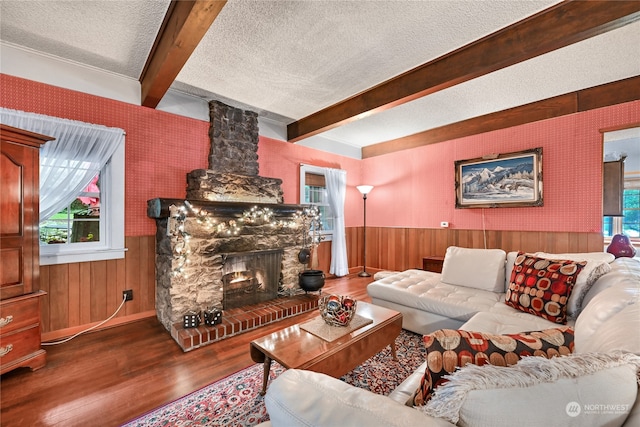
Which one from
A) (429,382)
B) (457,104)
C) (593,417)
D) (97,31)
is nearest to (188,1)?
(97,31)

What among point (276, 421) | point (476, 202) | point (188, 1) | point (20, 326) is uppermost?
point (188, 1)

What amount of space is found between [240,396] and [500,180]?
13.4 ft

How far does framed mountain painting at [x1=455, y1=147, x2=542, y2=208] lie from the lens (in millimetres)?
3549

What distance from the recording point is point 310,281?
3.46 meters

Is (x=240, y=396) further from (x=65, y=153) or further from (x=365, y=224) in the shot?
(x=365, y=224)

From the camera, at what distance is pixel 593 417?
2.07 ft

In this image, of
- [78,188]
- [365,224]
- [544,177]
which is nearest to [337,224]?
[365,224]

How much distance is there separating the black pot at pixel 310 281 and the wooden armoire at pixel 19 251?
94.5 inches

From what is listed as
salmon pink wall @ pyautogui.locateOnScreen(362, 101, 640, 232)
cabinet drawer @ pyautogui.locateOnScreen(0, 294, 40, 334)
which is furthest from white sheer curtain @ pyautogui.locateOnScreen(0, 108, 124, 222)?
salmon pink wall @ pyautogui.locateOnScreen(362, 101, 640, 232)

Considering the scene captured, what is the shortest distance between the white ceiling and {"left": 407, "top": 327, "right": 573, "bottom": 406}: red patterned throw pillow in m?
2.06

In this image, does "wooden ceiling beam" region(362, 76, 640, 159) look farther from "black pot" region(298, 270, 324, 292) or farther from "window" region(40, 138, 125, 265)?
"window" region(40, 138, 125, 265)

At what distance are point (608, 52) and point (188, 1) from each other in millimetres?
3472

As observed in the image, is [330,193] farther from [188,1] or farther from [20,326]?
[20,326]

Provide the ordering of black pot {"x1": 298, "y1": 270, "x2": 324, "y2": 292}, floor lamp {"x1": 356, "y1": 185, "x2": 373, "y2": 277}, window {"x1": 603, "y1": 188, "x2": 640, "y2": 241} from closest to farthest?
black pot {"x1": 298, "y1": 270, "x2": 324, "y2": 292} < window {"x1": 603, "y1": 188, "x2": 640, "y2": 241} < floor lamp {"x1": 356, "y1": 185, "x2": 373, "y2": 277}
